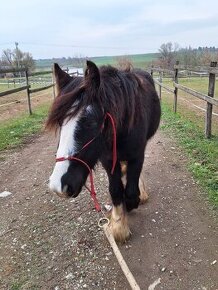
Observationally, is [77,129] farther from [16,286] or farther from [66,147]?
[16,286]

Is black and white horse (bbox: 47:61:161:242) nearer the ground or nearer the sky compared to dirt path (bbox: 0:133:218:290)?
nearer the sky

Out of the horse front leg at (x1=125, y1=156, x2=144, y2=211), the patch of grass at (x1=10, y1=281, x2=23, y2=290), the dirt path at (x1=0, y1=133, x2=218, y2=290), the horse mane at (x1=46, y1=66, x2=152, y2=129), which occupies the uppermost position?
the horse mane at (x1=46, y1=66, x2=152, y2=129)

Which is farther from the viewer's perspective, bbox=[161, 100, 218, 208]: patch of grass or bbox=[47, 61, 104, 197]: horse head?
bbox=[161, 100, 218, 208]: patch of grass

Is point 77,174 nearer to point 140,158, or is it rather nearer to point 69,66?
point 140,158

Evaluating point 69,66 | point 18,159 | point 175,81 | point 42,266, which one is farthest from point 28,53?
point 42,266

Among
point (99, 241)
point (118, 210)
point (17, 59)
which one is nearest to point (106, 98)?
point (118, 210)

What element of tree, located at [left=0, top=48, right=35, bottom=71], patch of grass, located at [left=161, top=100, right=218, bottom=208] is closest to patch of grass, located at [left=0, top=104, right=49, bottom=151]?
patch of grass, located at [left=161, top=100, right=218, bottom=208]

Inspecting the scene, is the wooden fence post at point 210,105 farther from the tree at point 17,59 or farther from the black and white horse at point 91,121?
the tree at point 17,59

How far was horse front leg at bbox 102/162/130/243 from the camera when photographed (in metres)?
2.95

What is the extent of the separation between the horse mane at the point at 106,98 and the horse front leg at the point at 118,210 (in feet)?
2.00

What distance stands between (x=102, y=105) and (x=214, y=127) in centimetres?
630

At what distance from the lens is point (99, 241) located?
9.84ft

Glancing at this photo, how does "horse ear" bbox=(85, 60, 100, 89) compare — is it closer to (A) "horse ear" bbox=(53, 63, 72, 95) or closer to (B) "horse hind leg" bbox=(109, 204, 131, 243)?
(A) "horse ear" bbox=(53, 63, 72, 95)

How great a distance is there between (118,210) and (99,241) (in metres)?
0.34
